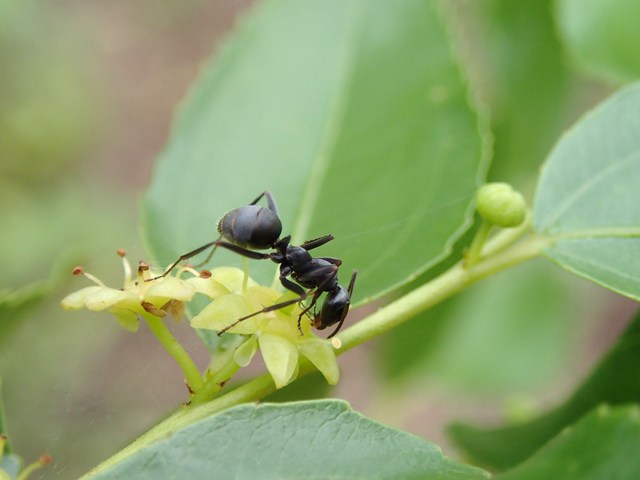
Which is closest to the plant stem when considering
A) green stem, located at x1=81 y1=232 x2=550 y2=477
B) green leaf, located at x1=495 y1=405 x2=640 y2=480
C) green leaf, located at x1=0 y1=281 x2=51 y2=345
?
green stem, located at x1=81 y1=232 x2=550 y2=477

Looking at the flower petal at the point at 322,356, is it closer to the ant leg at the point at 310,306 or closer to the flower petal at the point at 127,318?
the ant leg at the point at 310,306

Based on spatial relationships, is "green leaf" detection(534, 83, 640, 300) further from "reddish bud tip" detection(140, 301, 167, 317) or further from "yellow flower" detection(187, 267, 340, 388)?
"reddish bud tip" detection(140, 301, 167, 317)

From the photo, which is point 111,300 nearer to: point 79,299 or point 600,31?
point 79,299

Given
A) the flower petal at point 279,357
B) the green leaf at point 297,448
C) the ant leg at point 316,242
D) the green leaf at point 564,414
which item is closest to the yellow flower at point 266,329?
the flower petal at point 279,357

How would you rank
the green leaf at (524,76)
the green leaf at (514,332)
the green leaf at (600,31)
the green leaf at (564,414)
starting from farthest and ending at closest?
the green leaf at (514,332), the green leaf at (524,76), the green leaf at (600,31), the green leaf at (564,414)

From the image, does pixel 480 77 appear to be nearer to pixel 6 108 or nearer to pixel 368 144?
pixel 368 144

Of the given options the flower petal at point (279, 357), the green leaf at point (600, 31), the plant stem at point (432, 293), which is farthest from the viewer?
the green leaf at point (600, 31)

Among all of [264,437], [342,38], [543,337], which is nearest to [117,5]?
[543,337]
